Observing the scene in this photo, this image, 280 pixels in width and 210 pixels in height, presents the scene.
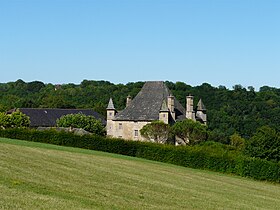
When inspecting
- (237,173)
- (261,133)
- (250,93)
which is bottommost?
(237,173)

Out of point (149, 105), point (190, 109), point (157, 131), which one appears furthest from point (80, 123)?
point (157, 131)

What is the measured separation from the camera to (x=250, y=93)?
144625 mm

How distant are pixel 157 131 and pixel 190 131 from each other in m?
4.31

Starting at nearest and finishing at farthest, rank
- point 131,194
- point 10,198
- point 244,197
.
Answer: point 10,198, point 131,194, point 244,197

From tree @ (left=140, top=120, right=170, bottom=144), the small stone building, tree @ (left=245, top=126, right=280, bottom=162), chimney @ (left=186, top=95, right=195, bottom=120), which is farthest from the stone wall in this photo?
tree @ (left=245, top=126, right=280, bottom=162)

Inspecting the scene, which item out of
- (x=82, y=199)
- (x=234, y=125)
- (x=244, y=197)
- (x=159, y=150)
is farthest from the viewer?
(x=234, y=125)

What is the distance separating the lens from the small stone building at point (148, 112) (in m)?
68.6

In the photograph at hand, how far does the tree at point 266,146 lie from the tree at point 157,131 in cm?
1345

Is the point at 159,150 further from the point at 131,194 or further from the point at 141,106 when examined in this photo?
the point at 131,194

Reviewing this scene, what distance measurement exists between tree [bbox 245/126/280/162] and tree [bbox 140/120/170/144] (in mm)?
13454

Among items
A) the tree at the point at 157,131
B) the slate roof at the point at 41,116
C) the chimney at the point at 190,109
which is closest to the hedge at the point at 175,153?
the tree at the point at 157,131

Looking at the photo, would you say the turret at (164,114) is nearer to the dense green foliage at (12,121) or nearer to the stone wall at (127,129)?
the stone wall at (127,129)

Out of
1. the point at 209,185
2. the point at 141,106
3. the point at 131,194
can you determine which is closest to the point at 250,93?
the point at 141,106

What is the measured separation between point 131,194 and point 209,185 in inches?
464
